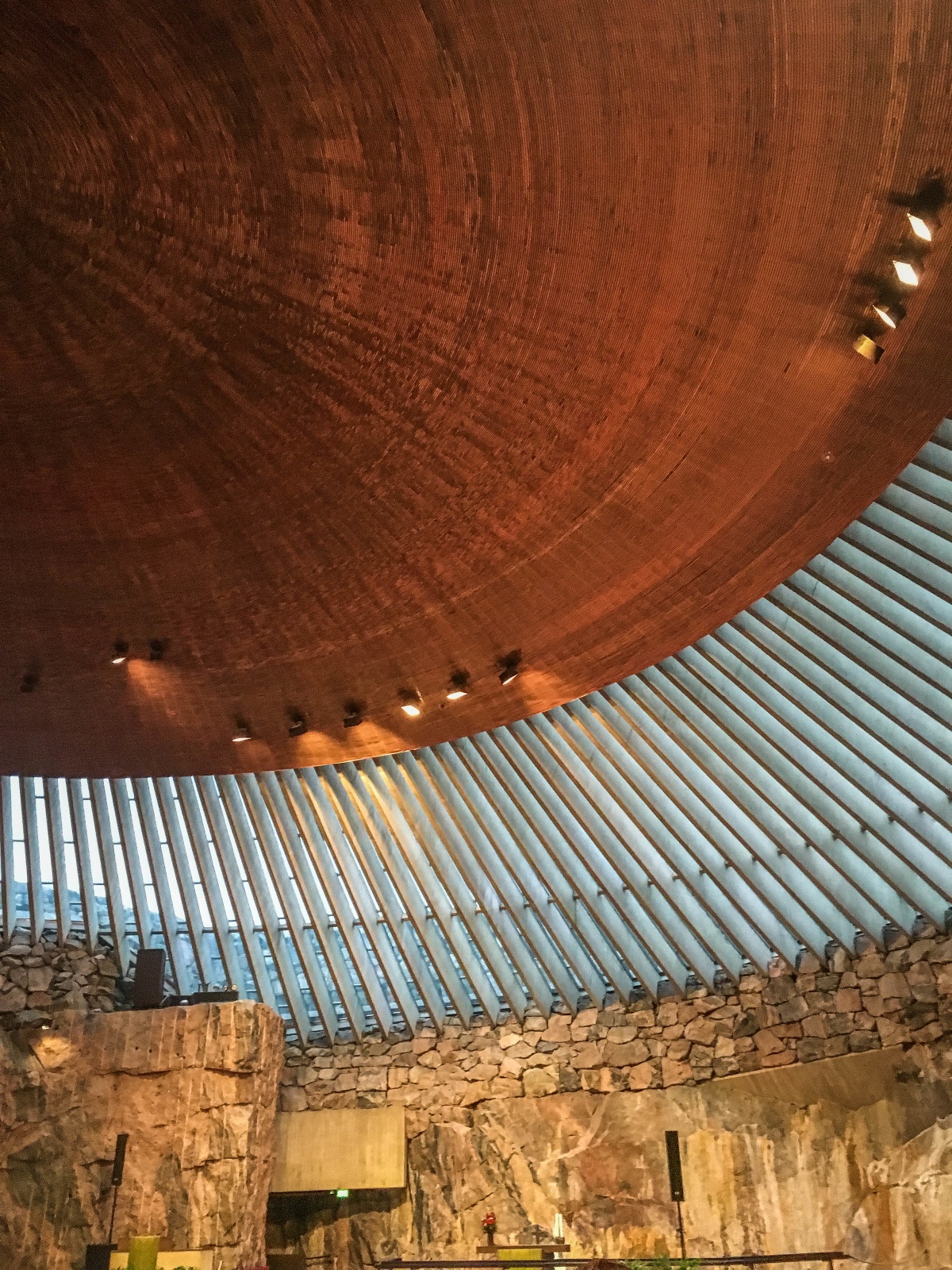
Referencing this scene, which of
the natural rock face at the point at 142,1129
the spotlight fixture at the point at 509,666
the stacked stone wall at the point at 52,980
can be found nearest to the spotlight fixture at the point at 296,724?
the spotlight fixture at the point at 509,666

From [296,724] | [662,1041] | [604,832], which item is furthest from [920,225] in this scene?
[662,1041]

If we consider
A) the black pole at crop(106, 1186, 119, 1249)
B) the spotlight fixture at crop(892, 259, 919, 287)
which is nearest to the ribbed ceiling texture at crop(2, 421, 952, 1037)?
the spotlight fixture at crop(892, 259, 919, 287)

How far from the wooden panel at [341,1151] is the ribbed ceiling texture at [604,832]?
1.04 metres

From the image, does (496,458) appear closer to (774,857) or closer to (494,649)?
(494,649)

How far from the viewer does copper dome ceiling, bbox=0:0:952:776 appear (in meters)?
4.10

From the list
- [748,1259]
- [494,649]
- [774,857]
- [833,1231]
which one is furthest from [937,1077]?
[494,649]

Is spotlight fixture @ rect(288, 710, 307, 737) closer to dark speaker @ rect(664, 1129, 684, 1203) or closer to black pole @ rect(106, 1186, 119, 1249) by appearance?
dark speaker @ rect(664, 1129, 684, 1203)

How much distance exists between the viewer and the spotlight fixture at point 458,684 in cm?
778

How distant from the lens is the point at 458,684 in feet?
25.8

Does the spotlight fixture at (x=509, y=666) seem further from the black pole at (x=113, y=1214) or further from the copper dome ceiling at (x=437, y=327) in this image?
the black pole at (x=113, y=1214)

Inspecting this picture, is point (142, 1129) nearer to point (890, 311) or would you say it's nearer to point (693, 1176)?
point (693, 1176)

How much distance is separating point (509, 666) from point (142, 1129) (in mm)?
7906

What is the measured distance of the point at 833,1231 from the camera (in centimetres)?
969

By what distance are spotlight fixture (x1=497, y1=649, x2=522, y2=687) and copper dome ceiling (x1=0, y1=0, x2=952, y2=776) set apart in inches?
4.1
